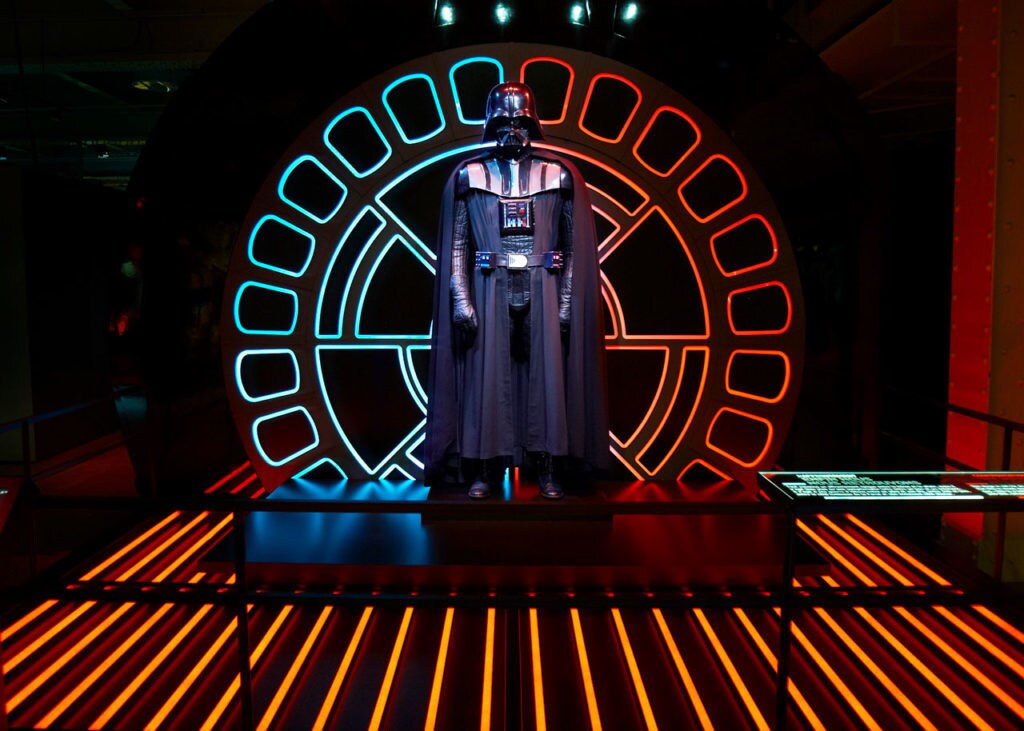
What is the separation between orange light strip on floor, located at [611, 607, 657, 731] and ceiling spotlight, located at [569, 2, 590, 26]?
3.45 meters

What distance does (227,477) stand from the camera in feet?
14.2

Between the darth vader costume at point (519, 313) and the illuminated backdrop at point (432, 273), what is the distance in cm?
85

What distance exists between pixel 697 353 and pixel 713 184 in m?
1.10

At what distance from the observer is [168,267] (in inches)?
160

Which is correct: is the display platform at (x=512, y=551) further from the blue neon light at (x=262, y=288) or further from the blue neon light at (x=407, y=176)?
the blue neon light at (x=407, y=176)

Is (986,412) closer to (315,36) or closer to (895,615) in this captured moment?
(895,615)

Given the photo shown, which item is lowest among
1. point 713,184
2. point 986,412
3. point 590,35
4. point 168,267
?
point 986,412

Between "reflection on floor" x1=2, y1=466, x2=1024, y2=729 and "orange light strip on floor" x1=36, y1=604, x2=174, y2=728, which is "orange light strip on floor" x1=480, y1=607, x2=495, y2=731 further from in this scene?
"orange light strip on floor" x1=36, y1=604, x2=174, y2=728

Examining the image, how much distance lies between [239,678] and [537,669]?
1.09 meters

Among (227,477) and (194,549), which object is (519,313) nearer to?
(194,549)

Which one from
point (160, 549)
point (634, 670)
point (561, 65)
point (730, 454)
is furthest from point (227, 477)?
point (561, 65)

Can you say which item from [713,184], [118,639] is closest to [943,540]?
[713,184]

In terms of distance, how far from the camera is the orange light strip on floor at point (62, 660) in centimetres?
225

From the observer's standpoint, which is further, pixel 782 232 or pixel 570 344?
pixel 782 232
